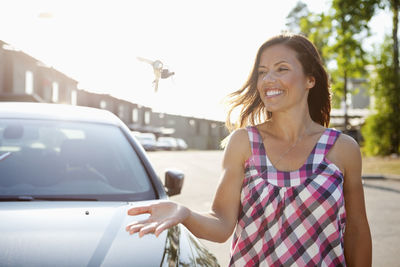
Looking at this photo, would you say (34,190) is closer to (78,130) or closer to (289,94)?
(78,130)

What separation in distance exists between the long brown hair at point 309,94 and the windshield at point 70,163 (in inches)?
33.2

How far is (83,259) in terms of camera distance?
201cm

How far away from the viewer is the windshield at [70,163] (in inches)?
119

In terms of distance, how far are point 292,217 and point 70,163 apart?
1795 mm

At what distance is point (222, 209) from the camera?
2.15 metres

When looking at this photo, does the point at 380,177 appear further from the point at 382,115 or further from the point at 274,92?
the point at 274,92

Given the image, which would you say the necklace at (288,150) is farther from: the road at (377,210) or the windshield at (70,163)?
the road at (377,210)

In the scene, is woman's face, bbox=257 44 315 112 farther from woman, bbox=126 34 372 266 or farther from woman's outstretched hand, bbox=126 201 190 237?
woman's outstretched hand, bbox=126 201 190 237

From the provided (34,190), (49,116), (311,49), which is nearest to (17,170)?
(34,190)

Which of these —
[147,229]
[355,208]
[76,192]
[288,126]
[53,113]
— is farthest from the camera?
[53,113]

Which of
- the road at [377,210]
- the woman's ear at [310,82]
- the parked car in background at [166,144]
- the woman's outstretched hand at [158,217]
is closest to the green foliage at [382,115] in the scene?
the road at [377,210]

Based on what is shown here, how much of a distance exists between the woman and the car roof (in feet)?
5.05

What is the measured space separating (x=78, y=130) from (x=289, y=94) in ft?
5.64

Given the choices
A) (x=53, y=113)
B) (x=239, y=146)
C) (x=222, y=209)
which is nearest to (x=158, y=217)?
(x=222, y=209)
